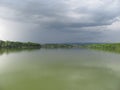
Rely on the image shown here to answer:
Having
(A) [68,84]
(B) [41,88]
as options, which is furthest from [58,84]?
(B) [41,88]

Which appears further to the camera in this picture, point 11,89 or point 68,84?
point 68,84

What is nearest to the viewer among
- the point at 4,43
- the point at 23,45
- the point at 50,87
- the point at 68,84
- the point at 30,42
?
the point at 50,87

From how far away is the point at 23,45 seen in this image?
114 m

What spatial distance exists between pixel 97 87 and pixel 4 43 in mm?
90365

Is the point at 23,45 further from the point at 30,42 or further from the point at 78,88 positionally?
the point at 78,88

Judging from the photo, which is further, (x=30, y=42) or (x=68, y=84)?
(x=30, y=42)

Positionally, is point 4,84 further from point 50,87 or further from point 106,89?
point 106,89

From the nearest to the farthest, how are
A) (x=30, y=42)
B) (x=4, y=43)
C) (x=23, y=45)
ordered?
(x=4, y=43), (x=23, y=45), (x=30, y=42)

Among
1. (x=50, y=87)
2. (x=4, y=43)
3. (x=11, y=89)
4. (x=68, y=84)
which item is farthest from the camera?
(x=4, y=43)

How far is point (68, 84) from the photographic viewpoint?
13977 mm

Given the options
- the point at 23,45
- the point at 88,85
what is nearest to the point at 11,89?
the point at 88,85

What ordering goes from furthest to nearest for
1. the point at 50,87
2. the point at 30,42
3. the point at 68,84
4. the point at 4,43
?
the point at 30,42 → the point at 4,43 → the point at 68,84 → the point at 50,87

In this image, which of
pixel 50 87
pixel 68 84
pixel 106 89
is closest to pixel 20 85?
pixel 50 87

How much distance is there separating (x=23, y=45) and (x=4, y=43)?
732 inches
